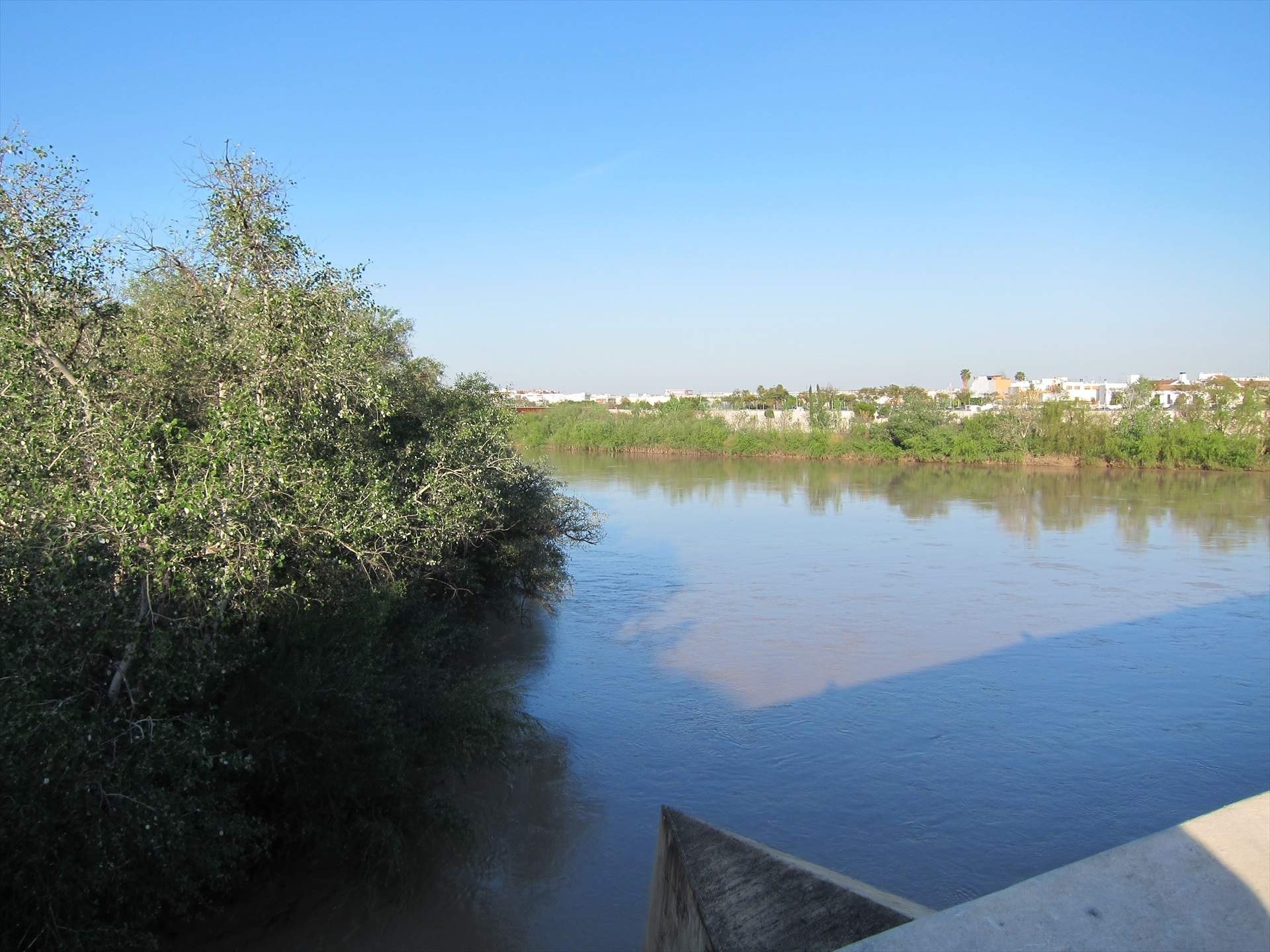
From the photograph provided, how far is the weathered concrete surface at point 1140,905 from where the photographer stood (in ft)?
8.70

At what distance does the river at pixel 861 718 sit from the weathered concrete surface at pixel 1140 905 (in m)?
4.37

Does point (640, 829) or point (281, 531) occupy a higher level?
point (281, 531)

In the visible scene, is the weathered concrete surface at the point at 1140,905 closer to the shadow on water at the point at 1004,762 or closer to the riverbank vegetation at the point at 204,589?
the riverbank vegetation at the point at 204,589

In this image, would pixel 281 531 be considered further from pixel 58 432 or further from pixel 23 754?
pixel 23 754

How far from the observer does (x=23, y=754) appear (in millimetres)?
4629

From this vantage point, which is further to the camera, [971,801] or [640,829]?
[971,801]

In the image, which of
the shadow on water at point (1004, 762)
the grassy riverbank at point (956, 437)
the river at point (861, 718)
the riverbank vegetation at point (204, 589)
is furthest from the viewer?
the grassy riverbank at point (956, 437)

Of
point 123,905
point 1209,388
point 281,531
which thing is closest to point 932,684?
point 281,531

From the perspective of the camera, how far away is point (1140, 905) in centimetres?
276

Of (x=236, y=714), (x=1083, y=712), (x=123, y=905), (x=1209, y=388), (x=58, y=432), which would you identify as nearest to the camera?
(x=123, y=905)

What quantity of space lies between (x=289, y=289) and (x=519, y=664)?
678 centimetres

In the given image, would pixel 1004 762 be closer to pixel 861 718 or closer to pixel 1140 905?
pixel 861 718

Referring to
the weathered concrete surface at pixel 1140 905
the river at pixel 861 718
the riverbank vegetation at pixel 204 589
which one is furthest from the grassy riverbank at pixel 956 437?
the weathered concrete surface at pixel 1140 905

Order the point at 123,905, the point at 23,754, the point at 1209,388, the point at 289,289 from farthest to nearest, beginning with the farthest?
1. the point at 1209,388
2. the point at 289,289
3. the point at 123,905
4. the point at 23,754
